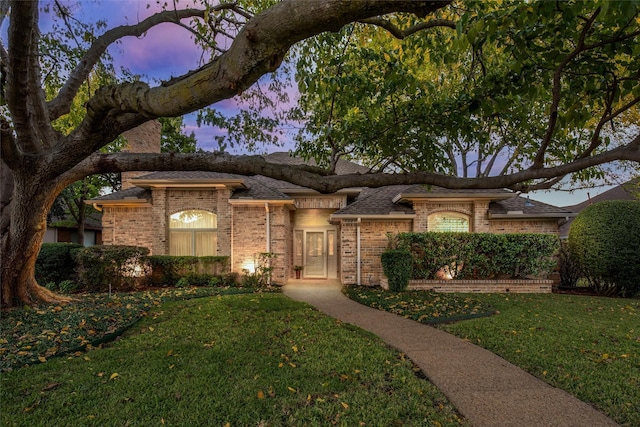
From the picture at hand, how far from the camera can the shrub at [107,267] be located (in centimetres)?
1048

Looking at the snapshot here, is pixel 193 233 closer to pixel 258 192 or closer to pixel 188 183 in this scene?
pixel 188 183

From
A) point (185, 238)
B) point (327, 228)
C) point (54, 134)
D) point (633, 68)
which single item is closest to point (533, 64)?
point (633, 68)

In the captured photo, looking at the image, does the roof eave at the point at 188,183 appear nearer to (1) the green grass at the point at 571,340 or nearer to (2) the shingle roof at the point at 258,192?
(2) the shingle roof at the point at 258,192

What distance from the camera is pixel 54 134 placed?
6.50 m

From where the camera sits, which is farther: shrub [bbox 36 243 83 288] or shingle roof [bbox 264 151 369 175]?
shingle roof [bbox 264 151 369 175]

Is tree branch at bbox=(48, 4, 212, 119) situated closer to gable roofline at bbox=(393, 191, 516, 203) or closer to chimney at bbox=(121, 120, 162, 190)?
chimney at bbox=(121, 120, 162, 190)

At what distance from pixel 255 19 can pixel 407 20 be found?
3.78 m

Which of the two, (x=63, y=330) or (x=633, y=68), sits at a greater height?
(x=633, y=68)

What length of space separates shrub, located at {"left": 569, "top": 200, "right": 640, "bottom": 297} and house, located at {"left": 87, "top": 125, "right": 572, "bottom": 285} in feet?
3.60

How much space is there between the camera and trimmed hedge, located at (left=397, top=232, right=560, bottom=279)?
10906mm

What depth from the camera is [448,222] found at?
1281cm

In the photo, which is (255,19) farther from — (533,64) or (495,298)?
(495,298)

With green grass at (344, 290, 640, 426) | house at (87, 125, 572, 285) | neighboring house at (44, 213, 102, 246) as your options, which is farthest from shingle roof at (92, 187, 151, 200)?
neighboring house at (44, 213, 102, 246)

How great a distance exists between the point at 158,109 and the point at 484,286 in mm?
10818
